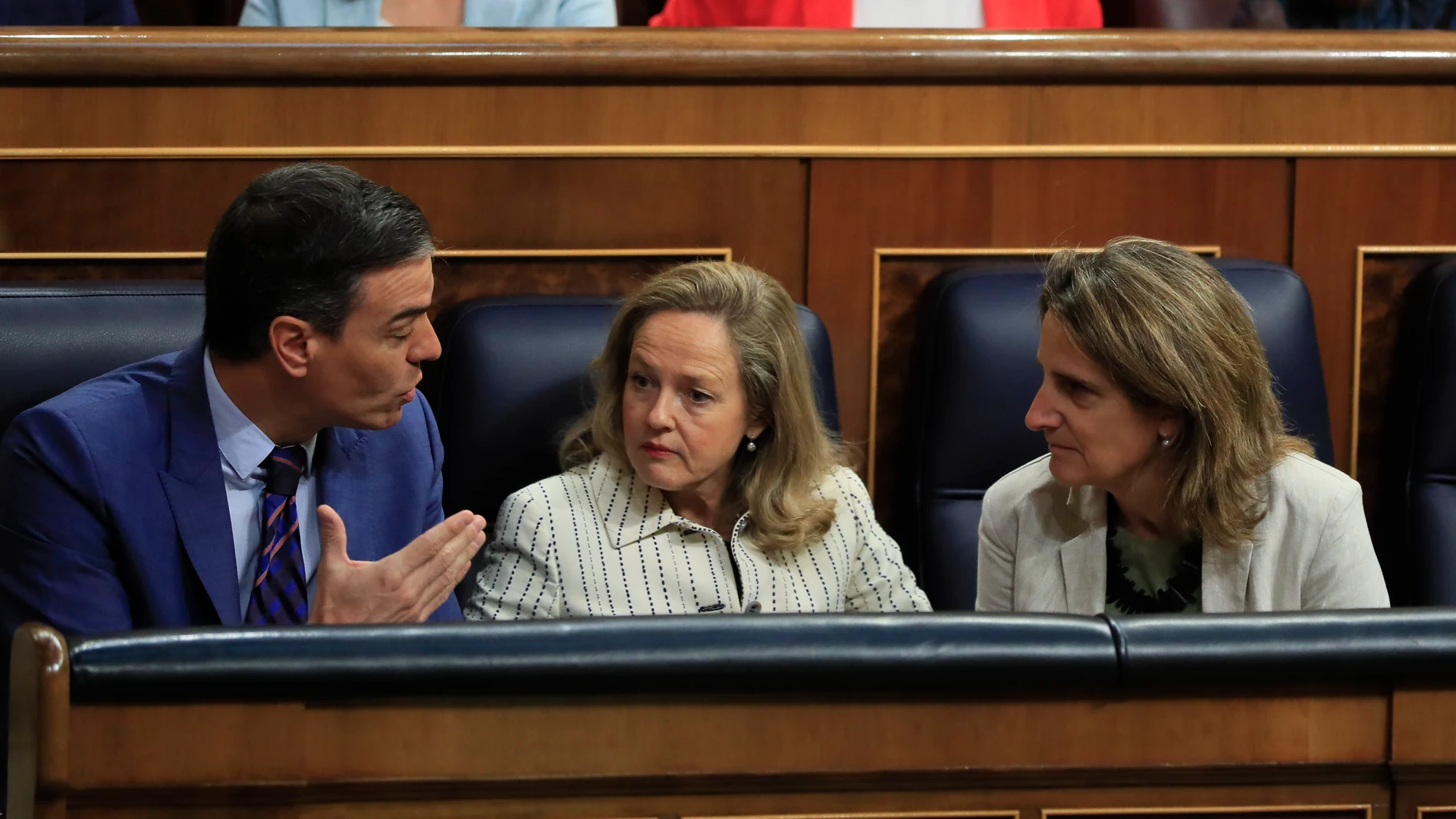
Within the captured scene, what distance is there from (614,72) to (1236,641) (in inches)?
40.7

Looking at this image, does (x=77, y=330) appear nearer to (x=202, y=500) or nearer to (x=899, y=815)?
(x=202, y=500)

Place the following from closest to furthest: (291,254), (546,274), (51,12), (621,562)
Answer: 1. (291,254)
2. (621,562)
3. (546,274)
4. (51,12)

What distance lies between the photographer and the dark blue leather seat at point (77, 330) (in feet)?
4.47

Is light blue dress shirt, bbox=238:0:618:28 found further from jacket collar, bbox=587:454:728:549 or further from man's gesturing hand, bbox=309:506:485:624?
man's gesturing hand, bbox=309:506:485:624

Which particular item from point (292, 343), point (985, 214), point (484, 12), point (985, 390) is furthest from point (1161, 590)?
point (484, 12)

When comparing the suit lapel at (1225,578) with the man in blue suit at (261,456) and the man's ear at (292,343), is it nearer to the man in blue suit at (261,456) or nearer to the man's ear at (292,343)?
the man in blue suit at (261,456)

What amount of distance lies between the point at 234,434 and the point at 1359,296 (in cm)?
121

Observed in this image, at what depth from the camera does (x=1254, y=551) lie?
1.28 m

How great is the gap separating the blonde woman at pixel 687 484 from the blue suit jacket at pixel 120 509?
30 centimetres

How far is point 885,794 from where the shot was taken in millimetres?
780

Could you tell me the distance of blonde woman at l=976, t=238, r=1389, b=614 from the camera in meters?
1.23

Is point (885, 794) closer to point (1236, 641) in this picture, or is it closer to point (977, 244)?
point (1236, 641)

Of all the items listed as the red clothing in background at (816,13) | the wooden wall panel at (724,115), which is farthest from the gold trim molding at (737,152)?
the red clothing in background at (816,13)

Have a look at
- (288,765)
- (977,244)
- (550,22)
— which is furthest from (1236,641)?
(550,22)
